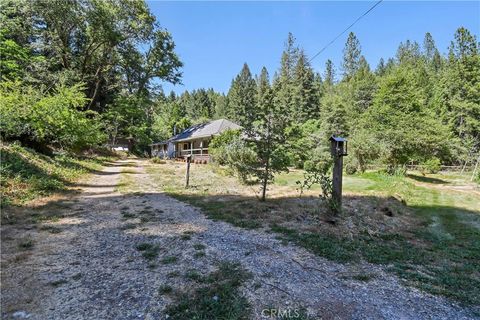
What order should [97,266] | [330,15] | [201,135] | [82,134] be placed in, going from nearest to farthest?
[97,266] → [330,15] → [82,134] → [201,135]

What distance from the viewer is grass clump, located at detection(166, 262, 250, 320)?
312 cm

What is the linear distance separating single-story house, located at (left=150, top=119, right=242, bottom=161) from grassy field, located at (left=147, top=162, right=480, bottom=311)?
14797 mm

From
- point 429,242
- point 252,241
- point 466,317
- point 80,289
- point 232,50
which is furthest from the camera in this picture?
point 232,50

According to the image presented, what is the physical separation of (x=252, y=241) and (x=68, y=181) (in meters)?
9.27

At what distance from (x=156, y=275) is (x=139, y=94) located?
100 ft

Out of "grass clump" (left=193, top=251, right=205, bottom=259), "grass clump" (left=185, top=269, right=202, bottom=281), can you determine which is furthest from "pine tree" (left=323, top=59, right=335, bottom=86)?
"grass clump" (left=185, top=269, right=202, bottom=281)

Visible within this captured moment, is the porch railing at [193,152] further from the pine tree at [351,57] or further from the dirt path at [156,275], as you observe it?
the pine tree at [351,57]

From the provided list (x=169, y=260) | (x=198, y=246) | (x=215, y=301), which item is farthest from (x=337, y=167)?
(x=215, y=301)

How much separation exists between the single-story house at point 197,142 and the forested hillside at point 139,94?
3.75m

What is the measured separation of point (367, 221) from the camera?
7824 mm

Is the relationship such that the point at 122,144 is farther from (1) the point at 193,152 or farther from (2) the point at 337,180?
(2) the point at 337,180

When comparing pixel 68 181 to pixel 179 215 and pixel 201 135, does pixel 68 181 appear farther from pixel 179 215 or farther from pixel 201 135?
pixel 201 135

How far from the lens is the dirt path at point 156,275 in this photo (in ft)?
10.7

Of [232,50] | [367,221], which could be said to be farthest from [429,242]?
[232,50]
